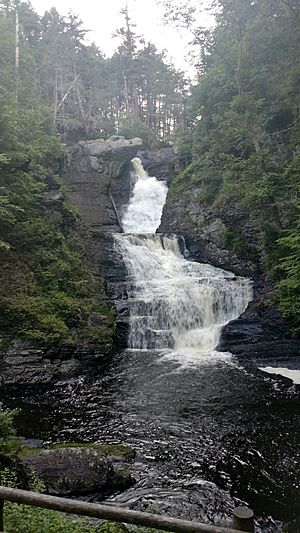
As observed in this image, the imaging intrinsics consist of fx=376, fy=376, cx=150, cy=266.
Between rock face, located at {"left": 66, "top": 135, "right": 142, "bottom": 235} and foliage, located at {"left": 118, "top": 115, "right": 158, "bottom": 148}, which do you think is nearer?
rock face, located at {"left": 66, "top": 135, "right": 142, "bottom": 235}

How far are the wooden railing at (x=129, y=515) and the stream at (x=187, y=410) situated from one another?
3.29 m

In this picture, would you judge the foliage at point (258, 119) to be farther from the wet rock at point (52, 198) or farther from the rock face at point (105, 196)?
the wet rock at point (52, 198)

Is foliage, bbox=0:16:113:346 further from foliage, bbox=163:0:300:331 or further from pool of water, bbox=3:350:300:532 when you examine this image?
foliage, bbox=163:0:300:331

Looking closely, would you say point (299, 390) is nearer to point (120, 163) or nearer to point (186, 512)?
point (186, 512)

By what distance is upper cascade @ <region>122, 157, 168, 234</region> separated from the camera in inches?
1036

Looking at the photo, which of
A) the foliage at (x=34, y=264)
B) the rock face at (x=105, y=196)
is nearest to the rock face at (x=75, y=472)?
the foliage at (x=34, y=264)

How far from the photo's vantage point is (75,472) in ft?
20.6

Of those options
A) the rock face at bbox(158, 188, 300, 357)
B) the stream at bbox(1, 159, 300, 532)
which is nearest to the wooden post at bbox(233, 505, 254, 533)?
the stream at bbox(1, 159, 300, 532)

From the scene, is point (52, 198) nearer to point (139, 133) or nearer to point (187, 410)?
point (187, 410)

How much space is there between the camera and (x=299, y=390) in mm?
10992

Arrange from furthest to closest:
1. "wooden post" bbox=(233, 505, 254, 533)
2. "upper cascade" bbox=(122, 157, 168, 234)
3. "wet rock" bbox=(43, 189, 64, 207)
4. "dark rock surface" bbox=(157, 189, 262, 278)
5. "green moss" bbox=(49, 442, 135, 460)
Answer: "upper cascade" bbox=(122, 157, 168, 234) → "dark rock surface" bbox=(157, 189, 262, 278) → "wet rock" bbox=(43, 189, 64, 207) → "green moss" bbox=(49, 442, 135, 460) → "wooden post" bbox=(233, 505, 254, 533)

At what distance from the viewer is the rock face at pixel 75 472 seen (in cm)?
A: 609

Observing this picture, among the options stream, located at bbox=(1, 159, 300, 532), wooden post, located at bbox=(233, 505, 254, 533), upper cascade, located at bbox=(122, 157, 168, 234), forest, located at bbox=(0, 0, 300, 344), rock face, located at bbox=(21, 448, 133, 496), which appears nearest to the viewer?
wooden post, located at bbox=(233, 505, 254, 533)

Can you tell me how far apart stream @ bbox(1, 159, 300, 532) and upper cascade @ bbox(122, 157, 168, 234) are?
7.46 m
